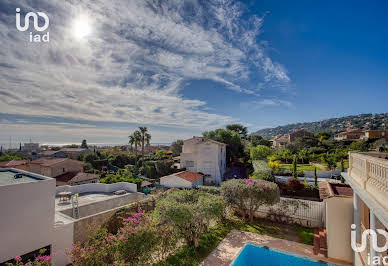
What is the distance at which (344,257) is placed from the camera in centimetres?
897

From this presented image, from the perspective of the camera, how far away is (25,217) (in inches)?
360

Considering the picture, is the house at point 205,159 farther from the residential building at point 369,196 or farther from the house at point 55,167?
the residential building at point 369,196

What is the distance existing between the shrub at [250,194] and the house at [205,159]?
18.1 meters

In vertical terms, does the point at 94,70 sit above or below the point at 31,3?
below

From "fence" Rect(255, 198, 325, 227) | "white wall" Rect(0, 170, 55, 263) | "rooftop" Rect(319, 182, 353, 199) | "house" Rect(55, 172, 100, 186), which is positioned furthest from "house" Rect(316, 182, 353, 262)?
"house" Rect(55, 172, 100, 186)

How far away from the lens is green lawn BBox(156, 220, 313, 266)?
387 inches

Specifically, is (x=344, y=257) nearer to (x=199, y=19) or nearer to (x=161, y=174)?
(x=199, y=19)

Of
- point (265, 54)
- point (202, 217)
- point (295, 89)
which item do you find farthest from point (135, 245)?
point (295, 89)

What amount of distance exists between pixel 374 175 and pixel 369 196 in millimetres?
597

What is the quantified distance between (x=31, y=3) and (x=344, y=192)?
778 inches

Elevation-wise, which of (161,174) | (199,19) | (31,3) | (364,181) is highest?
(199,19)

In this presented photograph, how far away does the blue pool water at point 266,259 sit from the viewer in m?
9.11

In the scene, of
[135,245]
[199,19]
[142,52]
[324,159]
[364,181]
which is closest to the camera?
[364,181]
